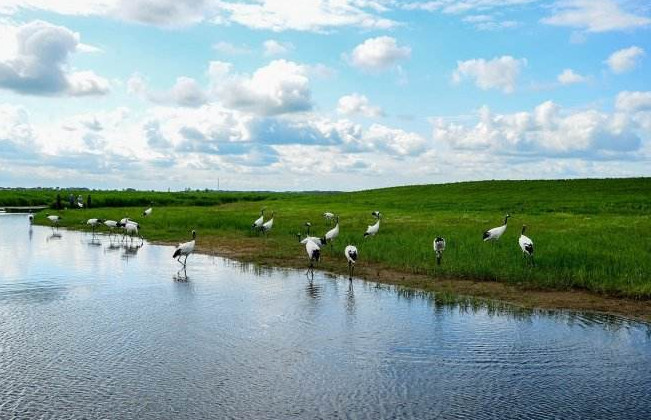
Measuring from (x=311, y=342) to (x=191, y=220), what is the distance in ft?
131

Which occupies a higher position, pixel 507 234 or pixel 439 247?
pixel 507 234

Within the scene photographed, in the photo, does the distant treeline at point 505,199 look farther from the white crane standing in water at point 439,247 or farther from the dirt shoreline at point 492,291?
the dirt shoreline at point 492,291

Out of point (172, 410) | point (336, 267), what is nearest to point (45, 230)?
point (336, 267)

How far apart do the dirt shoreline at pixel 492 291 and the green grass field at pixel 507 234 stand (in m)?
0.63

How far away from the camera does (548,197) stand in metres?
73.6

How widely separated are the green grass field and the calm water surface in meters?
4.44

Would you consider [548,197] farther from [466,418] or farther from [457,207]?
[466,418]

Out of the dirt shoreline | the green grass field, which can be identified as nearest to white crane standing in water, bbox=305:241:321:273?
the dirt shoreline

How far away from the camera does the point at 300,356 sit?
14039 millimetres

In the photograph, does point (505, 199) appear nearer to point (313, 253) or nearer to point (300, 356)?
point (313, 253)

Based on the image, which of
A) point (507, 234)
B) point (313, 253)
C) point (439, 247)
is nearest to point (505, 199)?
point (507, 234)

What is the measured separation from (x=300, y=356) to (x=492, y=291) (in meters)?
10.6

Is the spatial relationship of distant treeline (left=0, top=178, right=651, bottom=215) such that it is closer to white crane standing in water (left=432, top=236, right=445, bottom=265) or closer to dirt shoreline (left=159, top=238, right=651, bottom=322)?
white crane standing in water (left=432, top=236, right=445, bottom=265)

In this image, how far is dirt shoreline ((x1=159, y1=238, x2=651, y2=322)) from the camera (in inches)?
762
